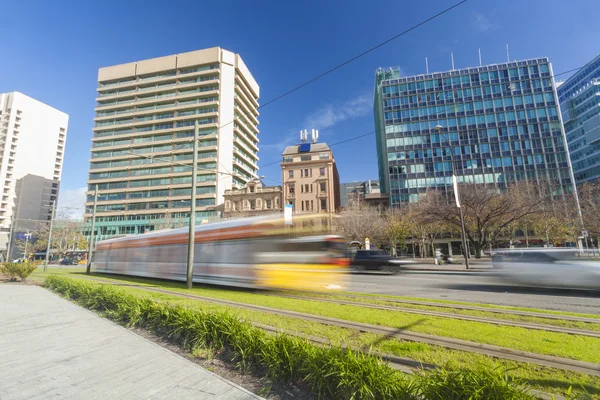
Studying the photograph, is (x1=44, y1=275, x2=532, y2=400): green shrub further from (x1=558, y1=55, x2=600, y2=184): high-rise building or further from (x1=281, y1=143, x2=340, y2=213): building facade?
(x1=558, y1=55, x2=600, y2=184): high-rise building

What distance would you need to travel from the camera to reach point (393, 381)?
2.85 m

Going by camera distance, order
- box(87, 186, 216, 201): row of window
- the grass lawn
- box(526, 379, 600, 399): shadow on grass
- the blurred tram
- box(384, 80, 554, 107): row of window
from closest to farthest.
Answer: box(526, 379, 600, 399): shadow on grass → the grass lawn → the blurred tram → box(384, 80, 554, 107): row of window → box(87, 186, 216, 201): row of window

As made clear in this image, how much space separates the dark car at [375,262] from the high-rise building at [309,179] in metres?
32.6

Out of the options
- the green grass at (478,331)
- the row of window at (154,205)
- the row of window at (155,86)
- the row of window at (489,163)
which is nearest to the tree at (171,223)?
the row of window at (154,205)

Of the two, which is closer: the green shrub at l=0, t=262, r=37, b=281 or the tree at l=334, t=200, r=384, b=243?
the green shrub at l=0, t=262, r=37, b=281

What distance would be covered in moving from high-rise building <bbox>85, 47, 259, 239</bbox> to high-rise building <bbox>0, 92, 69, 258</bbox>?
3845 centimetres

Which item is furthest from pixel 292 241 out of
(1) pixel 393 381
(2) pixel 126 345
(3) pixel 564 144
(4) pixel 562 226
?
(3) pixel 564 144

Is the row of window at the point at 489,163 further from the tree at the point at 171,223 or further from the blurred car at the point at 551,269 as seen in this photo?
the blurred car at the point at 551,269

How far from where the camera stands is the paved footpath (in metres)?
3.49

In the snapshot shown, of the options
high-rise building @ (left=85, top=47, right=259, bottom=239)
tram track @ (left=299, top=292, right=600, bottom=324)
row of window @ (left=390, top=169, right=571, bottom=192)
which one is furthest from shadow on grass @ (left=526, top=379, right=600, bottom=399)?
high-rise building @ (left=85, top=47, right=259, bottom=239)

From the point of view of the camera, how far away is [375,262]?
74.8 feet

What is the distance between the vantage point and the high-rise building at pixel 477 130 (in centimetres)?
5784

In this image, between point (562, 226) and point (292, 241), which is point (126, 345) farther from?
point (562, 226)

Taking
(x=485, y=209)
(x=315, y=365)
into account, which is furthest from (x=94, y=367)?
(x=485, y=209)
